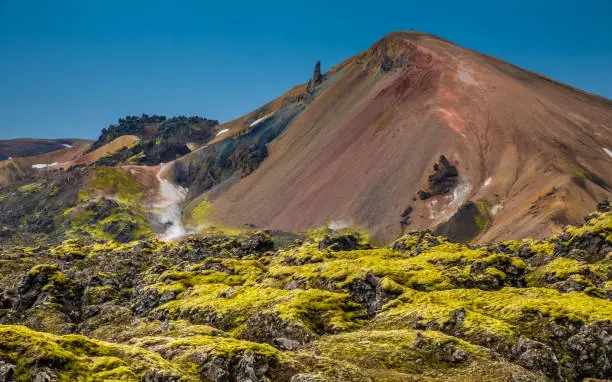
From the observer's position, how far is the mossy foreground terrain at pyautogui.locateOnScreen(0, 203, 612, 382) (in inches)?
925

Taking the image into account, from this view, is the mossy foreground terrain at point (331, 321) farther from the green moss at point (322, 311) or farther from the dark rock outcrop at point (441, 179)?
the dark rock outcrop at point (441, 179)

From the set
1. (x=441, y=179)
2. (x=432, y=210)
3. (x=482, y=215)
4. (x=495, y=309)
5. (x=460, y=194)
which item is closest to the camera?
(x=495, y=309)

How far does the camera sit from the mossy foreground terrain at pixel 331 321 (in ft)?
77.0

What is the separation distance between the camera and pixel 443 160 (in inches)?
7603

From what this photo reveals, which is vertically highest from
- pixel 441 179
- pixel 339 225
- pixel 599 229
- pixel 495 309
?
pixel 441 179

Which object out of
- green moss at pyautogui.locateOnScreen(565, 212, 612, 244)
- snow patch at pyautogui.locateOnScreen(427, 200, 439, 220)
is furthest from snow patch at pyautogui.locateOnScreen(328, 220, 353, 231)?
green moss at pyautogui.locateOnScreen(565, 212, 612, 244)

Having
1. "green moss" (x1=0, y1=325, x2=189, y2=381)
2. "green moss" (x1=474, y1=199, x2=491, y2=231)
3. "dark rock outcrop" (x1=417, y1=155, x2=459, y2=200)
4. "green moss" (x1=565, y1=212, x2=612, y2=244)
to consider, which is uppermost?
"dark rock outcrop" (x1=417, y1=155, x2=459, y2=200)

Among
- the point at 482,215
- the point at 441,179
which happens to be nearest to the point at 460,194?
the point at 441,179

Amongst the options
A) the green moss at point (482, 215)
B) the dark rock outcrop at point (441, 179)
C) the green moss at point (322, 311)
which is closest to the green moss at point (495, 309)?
the green moss at point (322, 311)

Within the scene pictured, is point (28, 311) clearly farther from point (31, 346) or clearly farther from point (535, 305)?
point (535, 305)

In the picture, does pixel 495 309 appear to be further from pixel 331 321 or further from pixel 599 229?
pixel 599 229

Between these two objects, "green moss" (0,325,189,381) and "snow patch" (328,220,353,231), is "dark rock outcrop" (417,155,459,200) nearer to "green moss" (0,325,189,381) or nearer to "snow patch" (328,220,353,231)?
"snow patch" (328,220,353,231)

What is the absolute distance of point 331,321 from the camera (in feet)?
117

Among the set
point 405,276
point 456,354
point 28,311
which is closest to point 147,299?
point 28,311
